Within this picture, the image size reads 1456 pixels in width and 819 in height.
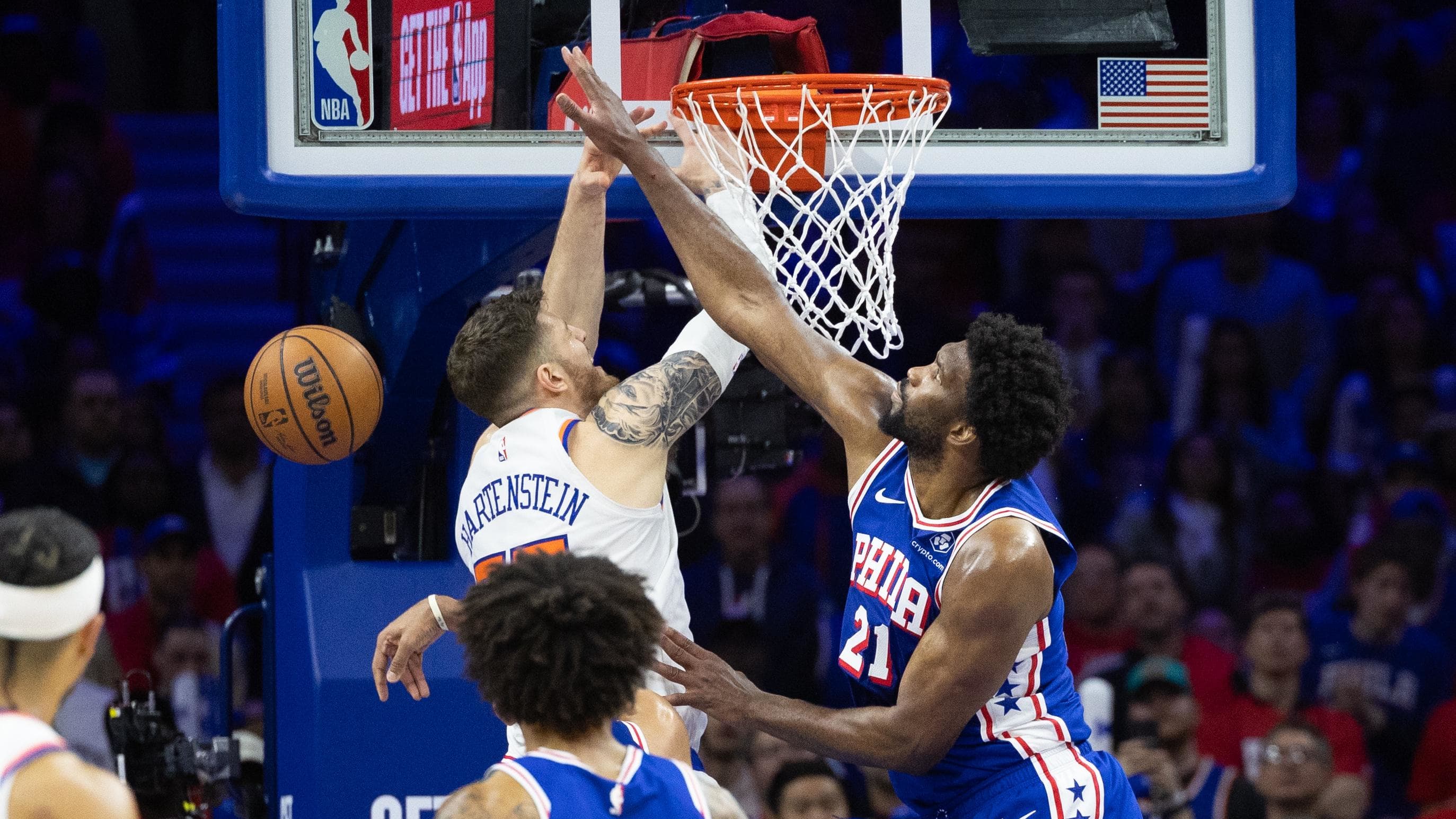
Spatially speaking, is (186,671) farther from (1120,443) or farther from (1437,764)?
(1437,764)

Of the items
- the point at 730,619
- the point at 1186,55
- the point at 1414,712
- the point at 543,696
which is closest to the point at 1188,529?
the point at 1414,712

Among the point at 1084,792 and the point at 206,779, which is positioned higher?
the point at 1084,792

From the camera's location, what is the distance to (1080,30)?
4469 millimetres

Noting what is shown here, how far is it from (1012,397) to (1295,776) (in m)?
3.28

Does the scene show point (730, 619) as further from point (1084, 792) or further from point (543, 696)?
point (543, 696)

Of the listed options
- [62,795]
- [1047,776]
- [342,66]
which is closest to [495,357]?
[342,66]

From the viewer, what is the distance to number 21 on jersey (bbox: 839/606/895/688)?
379 cm

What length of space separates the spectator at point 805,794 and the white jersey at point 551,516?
2.02m

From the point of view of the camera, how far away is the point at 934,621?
366 cm

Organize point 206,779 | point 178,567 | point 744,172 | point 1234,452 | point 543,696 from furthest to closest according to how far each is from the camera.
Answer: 1. point 1234,452
2. point 178,567
3. point 206,779
4. point 744,172
5. point 543,696

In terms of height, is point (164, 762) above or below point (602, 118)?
below

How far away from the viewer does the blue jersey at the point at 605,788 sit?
261 centimetres

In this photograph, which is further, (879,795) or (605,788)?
(879,795)

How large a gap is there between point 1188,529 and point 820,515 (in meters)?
1.72
